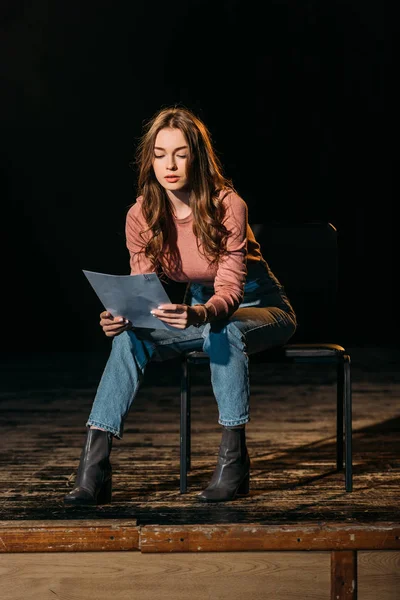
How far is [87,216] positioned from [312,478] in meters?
3.40

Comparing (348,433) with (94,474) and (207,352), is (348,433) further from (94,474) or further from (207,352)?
(94,474)

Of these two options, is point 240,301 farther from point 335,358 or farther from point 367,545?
point 367,545

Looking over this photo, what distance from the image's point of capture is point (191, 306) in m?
2.50

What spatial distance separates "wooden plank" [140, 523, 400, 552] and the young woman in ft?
1.23

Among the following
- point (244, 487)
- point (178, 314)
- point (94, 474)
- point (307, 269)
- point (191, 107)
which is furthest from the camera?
point (191, 107)

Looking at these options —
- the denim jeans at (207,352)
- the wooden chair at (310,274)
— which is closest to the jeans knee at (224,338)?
the denim jeans at (207,352)

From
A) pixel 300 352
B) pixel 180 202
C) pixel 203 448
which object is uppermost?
pixel 180 202

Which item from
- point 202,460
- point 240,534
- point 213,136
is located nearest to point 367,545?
point 240,534

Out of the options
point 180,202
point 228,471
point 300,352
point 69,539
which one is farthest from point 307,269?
point 69,539

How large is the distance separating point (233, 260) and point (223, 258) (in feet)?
0.10

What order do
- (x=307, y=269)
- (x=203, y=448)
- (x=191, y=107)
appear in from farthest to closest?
(x=191, y=107), (x=203, y=448), (x=307, y=269)

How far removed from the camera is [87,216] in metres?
5.86

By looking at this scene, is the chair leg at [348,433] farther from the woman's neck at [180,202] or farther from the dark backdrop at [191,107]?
the dark backdrop at [191,107]

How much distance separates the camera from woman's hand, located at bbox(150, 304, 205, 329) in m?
2.37
